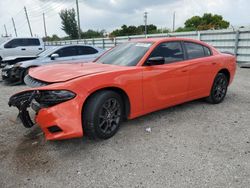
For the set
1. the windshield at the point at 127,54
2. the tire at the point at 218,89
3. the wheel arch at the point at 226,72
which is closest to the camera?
the windshield at the point at 127,54

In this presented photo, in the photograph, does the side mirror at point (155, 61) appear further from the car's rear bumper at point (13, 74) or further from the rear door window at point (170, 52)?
the car's rear bumper at point (13, 74)

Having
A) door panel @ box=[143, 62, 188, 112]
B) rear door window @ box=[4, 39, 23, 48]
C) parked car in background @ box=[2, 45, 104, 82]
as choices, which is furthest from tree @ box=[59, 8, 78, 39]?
door panel @ box=[143, 62, 188, 112]

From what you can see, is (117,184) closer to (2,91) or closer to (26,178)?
(26,178)

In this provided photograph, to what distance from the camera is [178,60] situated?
4.40 meters

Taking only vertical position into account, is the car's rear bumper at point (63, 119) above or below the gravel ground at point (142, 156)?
above

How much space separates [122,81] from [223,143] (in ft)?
5.72

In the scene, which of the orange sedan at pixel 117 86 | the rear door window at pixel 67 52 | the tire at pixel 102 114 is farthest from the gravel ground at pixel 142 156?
the rear door window at pixel 67 52

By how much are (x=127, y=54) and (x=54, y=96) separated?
1.74 m

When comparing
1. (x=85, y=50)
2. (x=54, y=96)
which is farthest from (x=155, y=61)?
(x=85, y=50)

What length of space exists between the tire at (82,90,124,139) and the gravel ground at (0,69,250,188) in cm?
17

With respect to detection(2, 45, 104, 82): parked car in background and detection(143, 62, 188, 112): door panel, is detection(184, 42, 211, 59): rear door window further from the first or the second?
detection(2, 45, 104, 82): parked car in background

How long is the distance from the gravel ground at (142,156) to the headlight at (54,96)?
2.45ft

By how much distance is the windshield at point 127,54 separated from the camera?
400cm

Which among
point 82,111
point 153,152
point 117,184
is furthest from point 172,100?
point 117,184
